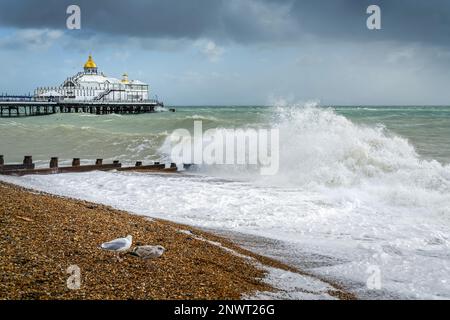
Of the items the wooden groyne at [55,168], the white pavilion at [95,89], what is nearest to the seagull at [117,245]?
the wooden groyne at [55,168]

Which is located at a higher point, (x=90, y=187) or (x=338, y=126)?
(x=338, y=126)

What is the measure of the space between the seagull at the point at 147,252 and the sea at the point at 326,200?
5.83 feet

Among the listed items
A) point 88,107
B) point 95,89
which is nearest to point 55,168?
point 88,107

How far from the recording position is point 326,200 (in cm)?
984

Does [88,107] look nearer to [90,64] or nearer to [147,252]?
[90,64]

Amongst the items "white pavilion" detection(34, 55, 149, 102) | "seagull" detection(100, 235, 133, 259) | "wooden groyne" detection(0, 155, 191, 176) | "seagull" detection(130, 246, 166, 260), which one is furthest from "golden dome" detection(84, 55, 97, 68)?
"seagull" detection(130, 246, 166, 260)

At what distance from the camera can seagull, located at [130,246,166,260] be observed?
5070mm

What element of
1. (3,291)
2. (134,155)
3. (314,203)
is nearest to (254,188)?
(314,203)

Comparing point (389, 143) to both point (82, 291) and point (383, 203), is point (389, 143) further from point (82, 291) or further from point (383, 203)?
point (82, 291)

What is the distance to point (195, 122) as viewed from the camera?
A: 138 feet

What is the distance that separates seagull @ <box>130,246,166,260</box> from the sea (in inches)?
69.9

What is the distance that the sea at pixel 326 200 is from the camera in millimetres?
5961

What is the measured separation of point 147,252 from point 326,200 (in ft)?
18.0
